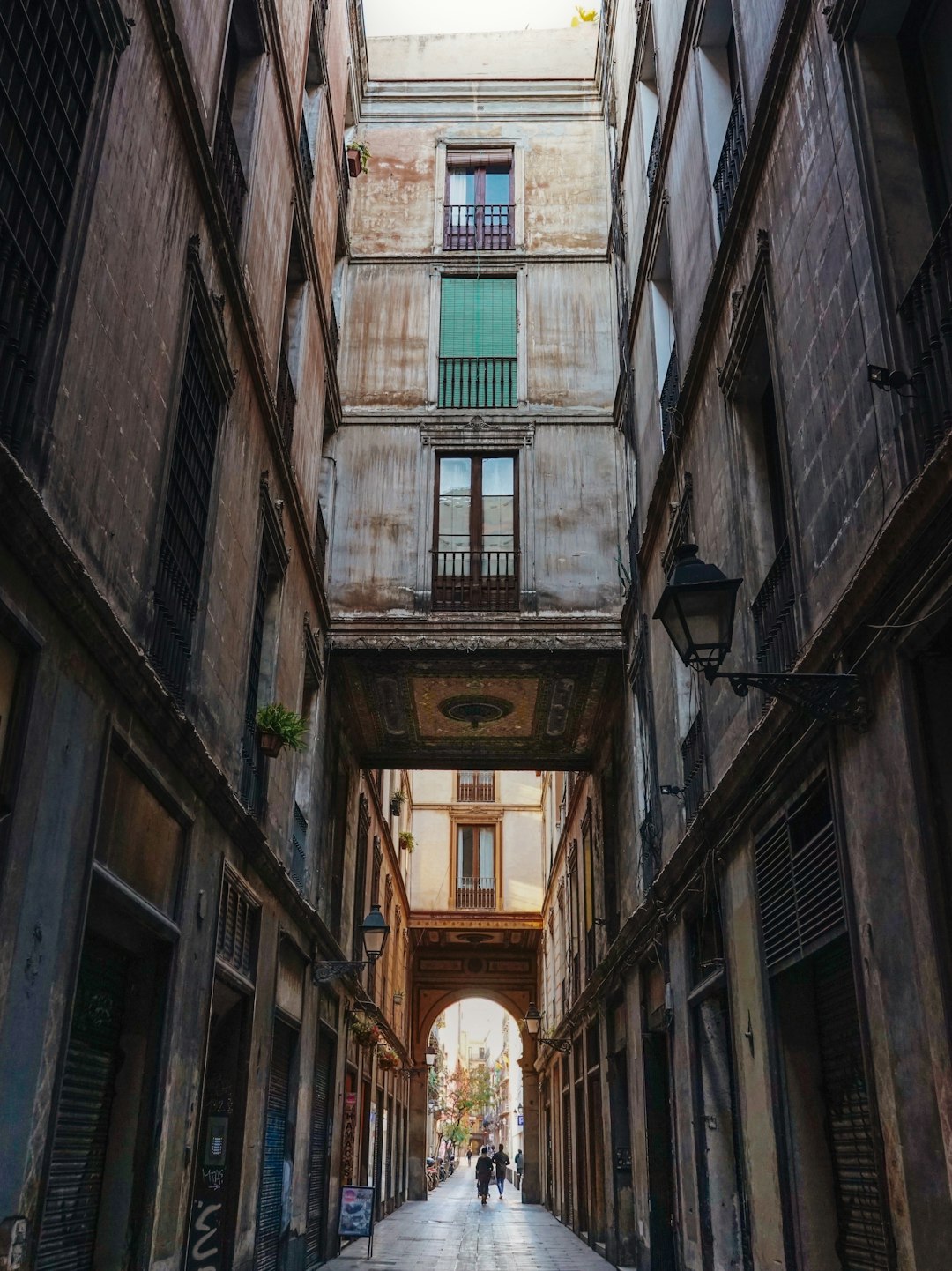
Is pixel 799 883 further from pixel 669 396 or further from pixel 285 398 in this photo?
pixel 285 398

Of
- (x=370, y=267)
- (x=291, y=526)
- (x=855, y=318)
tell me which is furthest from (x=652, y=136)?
(x=855, y=318)

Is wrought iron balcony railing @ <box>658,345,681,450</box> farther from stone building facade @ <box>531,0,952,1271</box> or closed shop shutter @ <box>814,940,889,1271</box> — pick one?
closed shop shutter @ <box>814,940,889,1271</box>

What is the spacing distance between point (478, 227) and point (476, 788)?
850 inches

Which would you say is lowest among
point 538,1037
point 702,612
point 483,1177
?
point 483,1177

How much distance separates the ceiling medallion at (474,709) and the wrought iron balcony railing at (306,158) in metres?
7.30

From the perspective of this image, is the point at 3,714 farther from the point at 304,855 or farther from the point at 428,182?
the point at 428,182

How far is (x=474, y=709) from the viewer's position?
17.0 meters

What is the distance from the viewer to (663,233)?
12.4 m

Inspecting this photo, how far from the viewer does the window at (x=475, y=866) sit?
34656 millimetres

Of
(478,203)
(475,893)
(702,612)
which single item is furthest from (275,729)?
(475,893)

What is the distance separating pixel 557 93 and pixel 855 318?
48.5 feet

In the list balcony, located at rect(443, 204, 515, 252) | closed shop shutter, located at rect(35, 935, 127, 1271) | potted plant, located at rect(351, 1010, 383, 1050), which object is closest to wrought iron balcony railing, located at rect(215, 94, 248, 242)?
closed shop shutter, located at rect(35, 935, 127, 1271)

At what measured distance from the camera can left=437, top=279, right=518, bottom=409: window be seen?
54.2 feet

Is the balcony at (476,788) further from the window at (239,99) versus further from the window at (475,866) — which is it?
the window at (239,99)
